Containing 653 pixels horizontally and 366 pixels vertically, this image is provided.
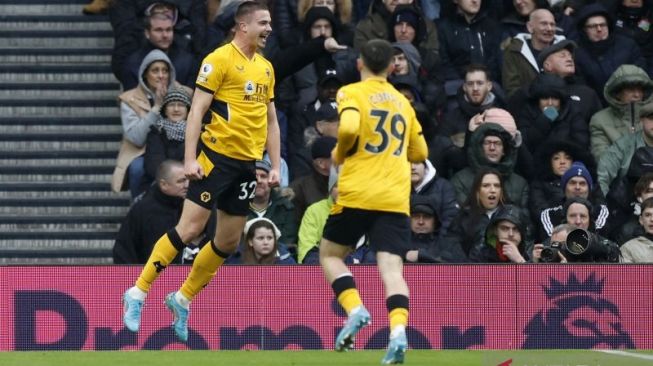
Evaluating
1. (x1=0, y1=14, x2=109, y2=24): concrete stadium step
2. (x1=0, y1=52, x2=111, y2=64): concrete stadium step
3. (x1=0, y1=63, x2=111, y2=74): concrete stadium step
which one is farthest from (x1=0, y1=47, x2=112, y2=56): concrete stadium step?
(x1=0, y1=14, x2=109, y2=24): concrete stadium step

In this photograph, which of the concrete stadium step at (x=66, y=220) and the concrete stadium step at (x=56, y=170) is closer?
the concrete stadium step at (x=66, y=220)

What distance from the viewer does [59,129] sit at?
19719 mm

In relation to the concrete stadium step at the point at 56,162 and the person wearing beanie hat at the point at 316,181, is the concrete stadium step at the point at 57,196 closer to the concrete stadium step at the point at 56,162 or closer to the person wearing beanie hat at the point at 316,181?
the concrete stadium step at the point at 56,162

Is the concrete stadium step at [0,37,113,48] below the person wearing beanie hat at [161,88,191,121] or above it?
above

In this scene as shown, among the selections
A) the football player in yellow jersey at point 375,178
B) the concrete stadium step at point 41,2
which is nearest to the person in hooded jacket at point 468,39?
the concrete stadium step at point 41,2

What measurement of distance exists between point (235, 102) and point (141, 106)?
16.1 feet

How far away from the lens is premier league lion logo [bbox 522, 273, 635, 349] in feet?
50.8

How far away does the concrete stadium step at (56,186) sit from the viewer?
19.3 meters

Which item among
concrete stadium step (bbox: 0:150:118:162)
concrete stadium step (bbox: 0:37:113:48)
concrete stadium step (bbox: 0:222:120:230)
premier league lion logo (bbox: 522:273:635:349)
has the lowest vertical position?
premier league lion logo (bbox: 522:273:635:349)

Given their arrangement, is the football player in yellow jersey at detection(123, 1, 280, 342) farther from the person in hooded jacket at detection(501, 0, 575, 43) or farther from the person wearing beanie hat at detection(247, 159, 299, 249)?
the person in hooded jacket at detection(501, 0, 575, 43)

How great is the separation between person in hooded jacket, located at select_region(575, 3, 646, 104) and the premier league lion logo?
4119 millimetres

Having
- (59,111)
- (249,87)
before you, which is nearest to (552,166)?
(249,87)

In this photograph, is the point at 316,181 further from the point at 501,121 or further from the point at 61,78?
the point at 61,78

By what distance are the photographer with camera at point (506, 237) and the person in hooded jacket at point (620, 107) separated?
2.22 m
